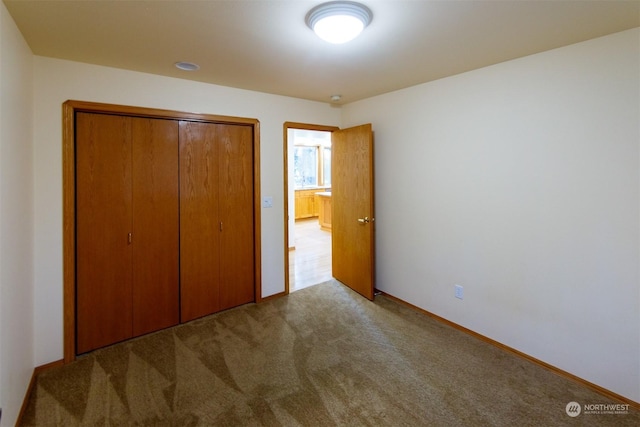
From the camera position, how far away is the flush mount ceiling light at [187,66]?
96.9 inches

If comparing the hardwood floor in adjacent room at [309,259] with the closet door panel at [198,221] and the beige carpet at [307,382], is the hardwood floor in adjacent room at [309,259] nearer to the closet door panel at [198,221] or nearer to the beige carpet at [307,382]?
the closet door panel at [198,221]

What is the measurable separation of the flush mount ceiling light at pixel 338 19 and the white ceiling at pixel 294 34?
5cm

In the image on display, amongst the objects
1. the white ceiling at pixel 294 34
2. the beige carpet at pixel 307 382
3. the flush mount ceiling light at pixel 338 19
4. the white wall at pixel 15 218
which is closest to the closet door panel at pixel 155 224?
the beige carpet at pixel 307 382

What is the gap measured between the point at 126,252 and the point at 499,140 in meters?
3.28

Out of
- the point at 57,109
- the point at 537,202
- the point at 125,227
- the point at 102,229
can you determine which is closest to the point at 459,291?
the point at 537,202

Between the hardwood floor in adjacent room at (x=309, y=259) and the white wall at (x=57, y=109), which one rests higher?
the white wall at (x=57, y=109)

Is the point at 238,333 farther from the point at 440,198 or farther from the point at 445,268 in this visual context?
the point at 440,198

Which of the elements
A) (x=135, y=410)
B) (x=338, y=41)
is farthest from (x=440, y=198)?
(x=135, y=410)

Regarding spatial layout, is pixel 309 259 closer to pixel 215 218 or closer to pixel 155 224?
pixel 215 218

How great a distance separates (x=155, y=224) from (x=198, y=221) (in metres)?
0.38

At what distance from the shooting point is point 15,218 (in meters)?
1.85

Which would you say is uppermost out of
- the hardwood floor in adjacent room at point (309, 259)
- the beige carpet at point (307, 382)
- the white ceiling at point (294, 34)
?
the white ceiling at point (294, 34)

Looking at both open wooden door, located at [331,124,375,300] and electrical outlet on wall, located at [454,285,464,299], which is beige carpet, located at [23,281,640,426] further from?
open wooden door, located at [331,124,375,300]

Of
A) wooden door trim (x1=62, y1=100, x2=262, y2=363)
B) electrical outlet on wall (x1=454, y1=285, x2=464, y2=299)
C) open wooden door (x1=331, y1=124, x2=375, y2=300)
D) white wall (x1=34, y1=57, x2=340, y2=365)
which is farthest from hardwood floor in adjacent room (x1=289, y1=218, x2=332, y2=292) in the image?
white wall (x1=34, y1=57, x2=340, y2=365)
